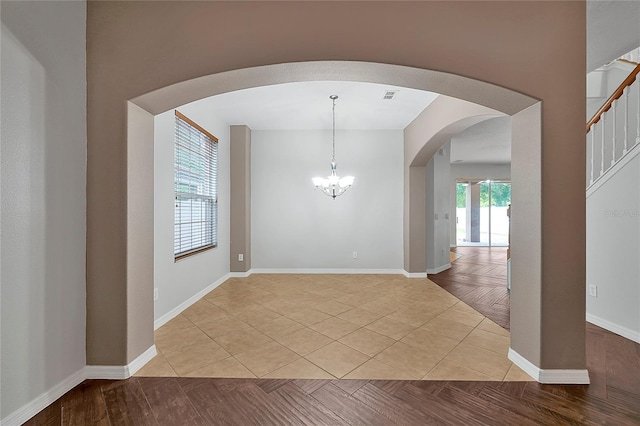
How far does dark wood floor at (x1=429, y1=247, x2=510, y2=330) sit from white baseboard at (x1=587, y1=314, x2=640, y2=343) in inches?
32.0

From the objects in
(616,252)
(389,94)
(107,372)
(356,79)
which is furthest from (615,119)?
(107,372)

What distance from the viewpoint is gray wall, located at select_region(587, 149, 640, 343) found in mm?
2760

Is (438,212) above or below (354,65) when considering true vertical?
below

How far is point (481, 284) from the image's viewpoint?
15.8ft

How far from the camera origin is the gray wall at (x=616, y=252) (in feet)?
9.05

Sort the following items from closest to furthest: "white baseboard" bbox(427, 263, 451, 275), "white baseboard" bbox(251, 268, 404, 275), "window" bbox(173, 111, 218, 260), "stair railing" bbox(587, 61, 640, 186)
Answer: "stair railing" bbox(587, 61, 640, 186)
"window" bbox(173, 111, 218, 260)
"white baseboard" bbox(251, 268, 404, 275)
"white baseboard" bbox(427, 263, 451, 275)

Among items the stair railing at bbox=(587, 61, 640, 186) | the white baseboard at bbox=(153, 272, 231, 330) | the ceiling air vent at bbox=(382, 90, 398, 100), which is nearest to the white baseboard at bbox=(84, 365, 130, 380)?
the white baseboard at bbox=(153, 272, 231, 330)

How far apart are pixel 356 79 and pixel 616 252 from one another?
3.38 m

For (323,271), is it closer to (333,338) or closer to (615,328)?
(333,338)

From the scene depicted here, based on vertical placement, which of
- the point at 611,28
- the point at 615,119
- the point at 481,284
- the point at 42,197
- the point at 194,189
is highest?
the point at 611,28

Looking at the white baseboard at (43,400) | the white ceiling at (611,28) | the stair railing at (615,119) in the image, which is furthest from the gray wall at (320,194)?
the white baseboard at (43,400)

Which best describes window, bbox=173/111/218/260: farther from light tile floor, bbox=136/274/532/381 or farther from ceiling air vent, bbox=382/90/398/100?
ceiling air vent, bbox=382/90/398/100

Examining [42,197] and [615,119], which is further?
[615,119]

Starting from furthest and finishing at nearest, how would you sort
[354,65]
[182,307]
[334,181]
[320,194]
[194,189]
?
[320,194]
[334,181]
[194,189]
[182,307]
[354,65]
